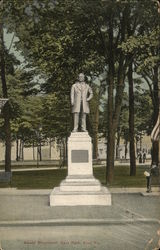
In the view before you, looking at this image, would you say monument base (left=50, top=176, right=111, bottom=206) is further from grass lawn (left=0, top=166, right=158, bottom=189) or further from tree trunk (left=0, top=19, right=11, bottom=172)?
tree trunk (left=0, top=19, right=11, bottom=172)

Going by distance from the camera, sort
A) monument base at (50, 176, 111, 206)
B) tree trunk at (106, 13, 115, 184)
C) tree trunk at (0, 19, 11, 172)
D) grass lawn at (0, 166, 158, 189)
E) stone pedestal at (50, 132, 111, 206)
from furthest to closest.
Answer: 1. grass lawn at (0, 166, 158, 189)
2. tree trunk at (0, 19, 11, 172)
3. tree trunk at (106, 13, 115, 184)
4. stone pedestal at (50, 132, 111, 206)
5. monument base at (50, 176, 111, 206)

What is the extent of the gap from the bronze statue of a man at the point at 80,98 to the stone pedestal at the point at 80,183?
1.87 ft

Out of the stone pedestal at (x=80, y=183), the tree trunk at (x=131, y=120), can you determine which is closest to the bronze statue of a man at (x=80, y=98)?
the stone pedestal at (x=80, y=183)

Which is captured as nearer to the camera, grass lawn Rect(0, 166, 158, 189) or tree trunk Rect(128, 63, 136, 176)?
tree trunk Rect(128, 63, 136, 176)

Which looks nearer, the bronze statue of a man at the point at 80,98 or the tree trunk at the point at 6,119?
the bronze statue of a man at the point at 80,98

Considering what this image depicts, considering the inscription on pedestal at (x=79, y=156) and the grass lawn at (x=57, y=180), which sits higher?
the inscription on pedestal at (x=79, y=156)

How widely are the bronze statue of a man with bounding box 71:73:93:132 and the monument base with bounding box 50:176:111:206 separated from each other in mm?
1857

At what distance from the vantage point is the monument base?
52.3 feet

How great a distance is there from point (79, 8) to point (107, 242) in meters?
8.44

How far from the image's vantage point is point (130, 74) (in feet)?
66.0

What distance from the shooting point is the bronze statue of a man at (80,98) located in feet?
56.0

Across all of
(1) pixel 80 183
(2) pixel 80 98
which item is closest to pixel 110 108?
(2) pixel 80 98

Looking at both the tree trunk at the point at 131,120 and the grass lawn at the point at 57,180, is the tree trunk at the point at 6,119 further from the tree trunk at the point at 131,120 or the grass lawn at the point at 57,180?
the tree trunk at the point at 131,120

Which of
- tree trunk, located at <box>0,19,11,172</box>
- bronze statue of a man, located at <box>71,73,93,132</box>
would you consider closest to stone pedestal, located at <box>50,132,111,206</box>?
bronze statue of a man, located at <box>71,73,93,132</box>
